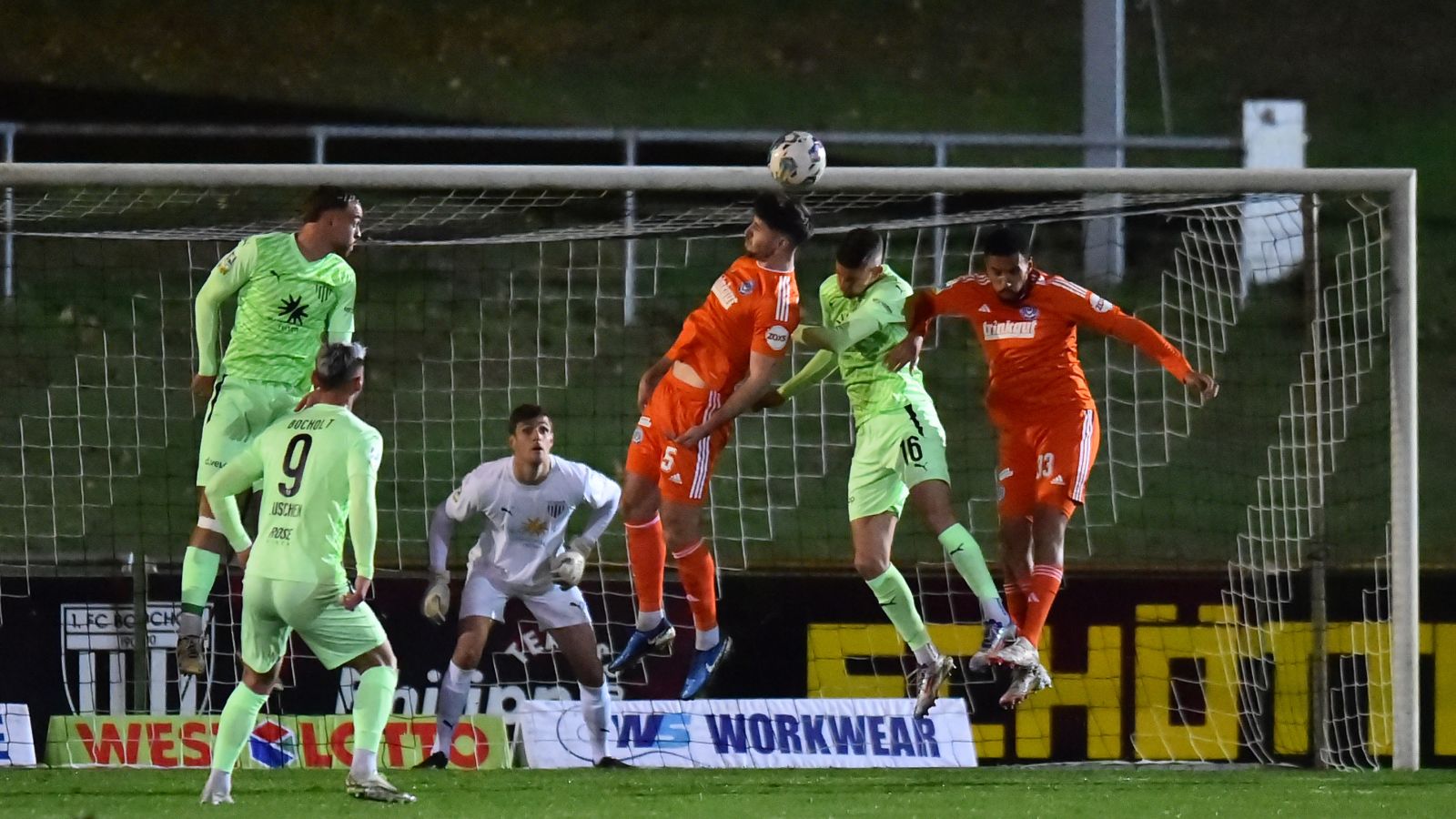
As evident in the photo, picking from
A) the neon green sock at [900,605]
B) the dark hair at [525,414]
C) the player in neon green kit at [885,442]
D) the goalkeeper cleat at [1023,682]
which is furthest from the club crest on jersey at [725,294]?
the goalkeeper cleat at [1023,682]

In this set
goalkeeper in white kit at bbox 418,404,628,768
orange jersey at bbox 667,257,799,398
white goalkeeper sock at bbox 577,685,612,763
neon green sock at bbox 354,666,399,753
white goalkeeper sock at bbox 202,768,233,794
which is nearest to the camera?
neon green sock at bbox 354,666,399,753

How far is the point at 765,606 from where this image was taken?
9.57 meters

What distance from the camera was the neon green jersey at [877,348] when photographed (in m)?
8.72

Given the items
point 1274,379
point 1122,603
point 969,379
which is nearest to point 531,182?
point 1122,603

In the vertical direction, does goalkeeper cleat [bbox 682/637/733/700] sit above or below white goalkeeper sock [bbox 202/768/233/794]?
above

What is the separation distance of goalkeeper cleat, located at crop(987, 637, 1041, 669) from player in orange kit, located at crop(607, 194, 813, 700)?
1352 millimetres

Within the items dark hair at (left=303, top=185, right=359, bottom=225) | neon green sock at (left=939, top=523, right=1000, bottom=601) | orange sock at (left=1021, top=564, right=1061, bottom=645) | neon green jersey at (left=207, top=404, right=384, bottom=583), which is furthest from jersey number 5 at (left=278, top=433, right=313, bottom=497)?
orange sock at (left=1021, top=564, right=1061, bottom=645)

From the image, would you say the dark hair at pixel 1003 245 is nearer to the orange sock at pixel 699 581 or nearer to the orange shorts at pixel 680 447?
the orange shorts at pixel 680 447

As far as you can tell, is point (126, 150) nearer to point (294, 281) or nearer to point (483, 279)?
point (483, 279)

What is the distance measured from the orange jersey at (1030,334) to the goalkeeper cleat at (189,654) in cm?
338

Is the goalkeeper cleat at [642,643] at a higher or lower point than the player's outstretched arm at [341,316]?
→ lower

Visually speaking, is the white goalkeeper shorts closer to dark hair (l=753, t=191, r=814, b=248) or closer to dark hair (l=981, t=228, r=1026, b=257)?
dark hair (l=753, t=191, r=814, b=248)

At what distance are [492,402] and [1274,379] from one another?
6222mm

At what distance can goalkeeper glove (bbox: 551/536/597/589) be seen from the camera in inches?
350
